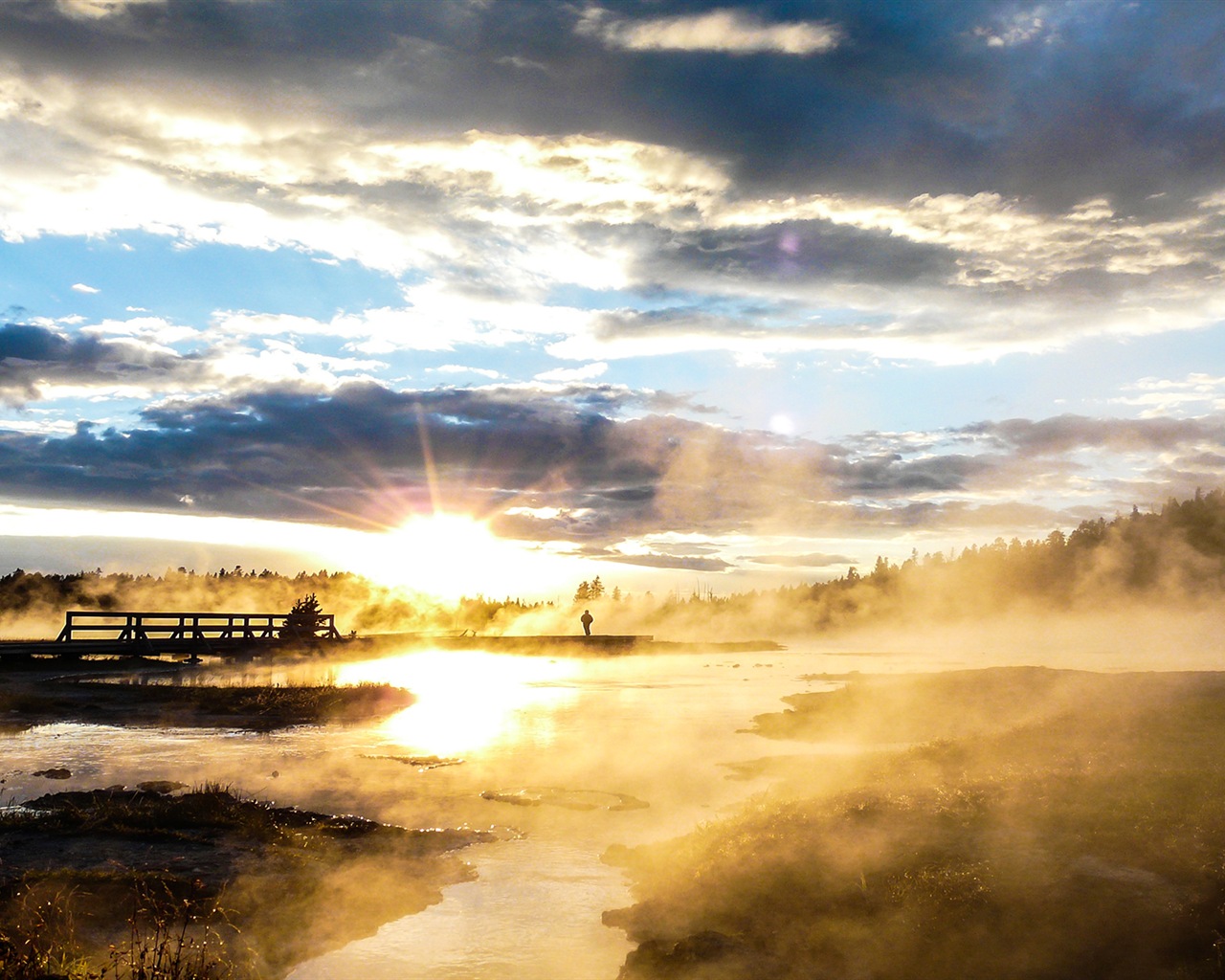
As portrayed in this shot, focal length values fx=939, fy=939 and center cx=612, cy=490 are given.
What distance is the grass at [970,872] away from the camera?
10367 millimetres

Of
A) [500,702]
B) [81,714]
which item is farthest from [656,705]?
[81,714]

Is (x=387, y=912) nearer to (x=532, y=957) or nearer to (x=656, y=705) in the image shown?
(x=532, y=957)

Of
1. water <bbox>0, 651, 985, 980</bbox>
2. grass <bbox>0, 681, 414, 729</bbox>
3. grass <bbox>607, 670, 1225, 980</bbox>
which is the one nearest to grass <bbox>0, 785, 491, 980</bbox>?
water <bbox>0, 651, 985, 980</bbox>

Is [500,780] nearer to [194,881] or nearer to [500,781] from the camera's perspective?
[500,781]

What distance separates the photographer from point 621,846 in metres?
15.8

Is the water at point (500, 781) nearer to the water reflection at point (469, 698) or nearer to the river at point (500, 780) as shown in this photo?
the river at point (500, 780)

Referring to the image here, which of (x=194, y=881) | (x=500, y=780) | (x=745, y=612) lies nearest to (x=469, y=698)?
(x=500, y=780)

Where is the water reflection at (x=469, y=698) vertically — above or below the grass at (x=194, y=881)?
below

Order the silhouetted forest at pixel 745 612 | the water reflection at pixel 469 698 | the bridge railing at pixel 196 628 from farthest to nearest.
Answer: the silhouetted forest at pixel 745 612 < the bridge railing at pixel 196 628 < the water reflection at pixel 469 698

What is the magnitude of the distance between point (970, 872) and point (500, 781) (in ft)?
39.2

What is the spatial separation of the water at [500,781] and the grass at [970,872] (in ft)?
3.72

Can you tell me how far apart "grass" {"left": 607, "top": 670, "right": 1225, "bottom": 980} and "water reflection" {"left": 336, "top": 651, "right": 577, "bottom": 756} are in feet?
38.8

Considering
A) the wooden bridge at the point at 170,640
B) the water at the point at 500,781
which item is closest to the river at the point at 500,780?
the water at the point at 500,781

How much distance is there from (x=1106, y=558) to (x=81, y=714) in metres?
190
